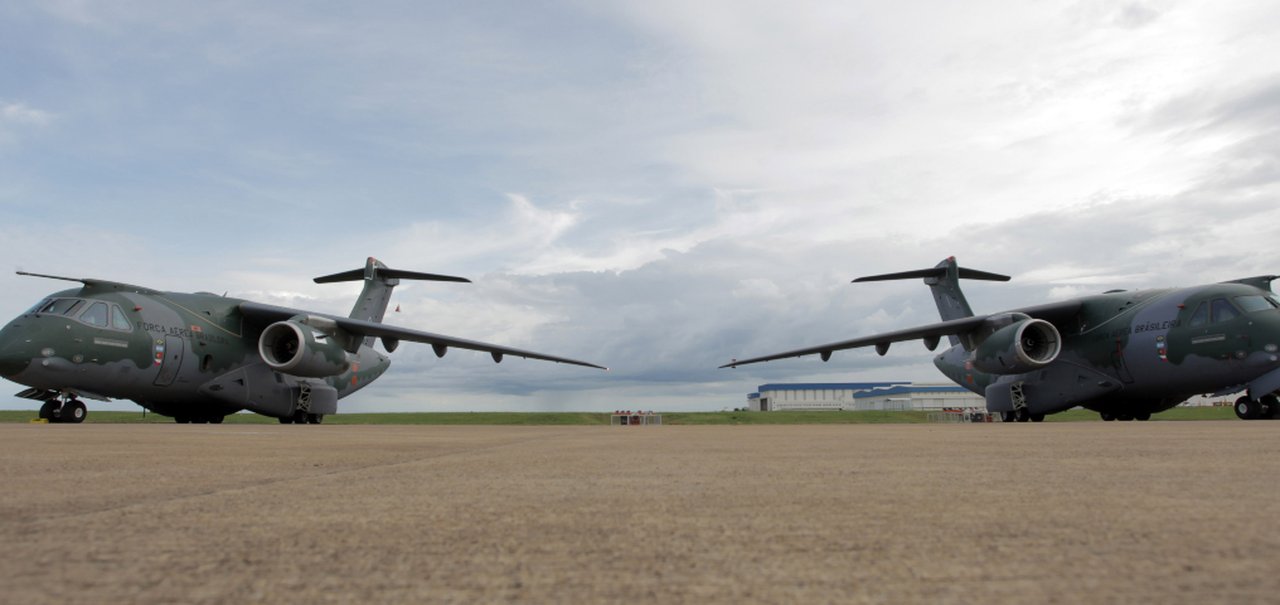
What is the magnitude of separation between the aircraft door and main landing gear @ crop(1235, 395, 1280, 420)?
22.9 metres

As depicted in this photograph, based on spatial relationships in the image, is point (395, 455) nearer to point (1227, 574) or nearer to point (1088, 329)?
point (1227, 574)

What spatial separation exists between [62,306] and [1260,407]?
2470 cm

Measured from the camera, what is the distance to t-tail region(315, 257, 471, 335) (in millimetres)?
26750

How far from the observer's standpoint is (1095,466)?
403 centimetres

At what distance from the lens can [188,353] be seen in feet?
62.4

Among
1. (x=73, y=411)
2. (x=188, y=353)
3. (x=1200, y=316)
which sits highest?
(x=1200, y=316)

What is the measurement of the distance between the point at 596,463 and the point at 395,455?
1.69 m

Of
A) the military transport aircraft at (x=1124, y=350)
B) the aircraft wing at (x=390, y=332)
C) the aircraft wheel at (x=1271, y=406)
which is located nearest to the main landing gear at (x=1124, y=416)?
the military transport aircraft at (x=1124, y=350)

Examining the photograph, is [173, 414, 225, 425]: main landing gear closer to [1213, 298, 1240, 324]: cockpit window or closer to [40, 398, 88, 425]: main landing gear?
[40, 398, 88, 425]: main landing gear

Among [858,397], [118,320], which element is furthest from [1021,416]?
[858,397]

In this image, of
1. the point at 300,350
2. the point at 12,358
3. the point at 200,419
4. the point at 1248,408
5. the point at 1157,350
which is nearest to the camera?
the point at 12,358

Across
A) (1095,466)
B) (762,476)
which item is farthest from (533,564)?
(1095,466)

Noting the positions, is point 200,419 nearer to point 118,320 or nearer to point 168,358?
point 168,358

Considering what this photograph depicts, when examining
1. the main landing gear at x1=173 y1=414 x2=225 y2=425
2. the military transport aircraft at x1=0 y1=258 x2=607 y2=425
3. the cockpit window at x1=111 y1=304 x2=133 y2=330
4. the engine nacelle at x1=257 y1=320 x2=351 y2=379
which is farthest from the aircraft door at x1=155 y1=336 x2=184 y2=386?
the main landing gear at x1=173 y1=414 x2=225 y2=425
